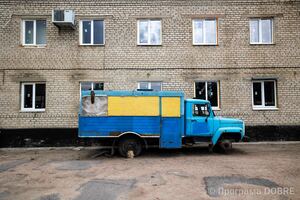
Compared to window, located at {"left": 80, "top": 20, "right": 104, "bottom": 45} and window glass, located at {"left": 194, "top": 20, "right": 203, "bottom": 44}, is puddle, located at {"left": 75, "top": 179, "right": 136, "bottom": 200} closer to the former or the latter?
window, located at {"left": 80, "top": 20, "right": 104, "bottom": 45}

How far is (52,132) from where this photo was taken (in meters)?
10.1

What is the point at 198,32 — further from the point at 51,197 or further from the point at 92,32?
the point at 51,197

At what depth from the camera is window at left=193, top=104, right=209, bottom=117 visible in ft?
25.9

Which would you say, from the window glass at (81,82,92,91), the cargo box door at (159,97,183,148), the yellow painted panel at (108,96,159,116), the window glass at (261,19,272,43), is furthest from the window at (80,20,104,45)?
the window glass at (261,19,272,43)

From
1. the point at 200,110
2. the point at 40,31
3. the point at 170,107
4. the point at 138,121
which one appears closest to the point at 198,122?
the point at 200,110

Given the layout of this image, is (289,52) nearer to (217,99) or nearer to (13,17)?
(217,99)

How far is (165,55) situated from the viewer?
10617 mm

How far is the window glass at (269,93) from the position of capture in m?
10.6

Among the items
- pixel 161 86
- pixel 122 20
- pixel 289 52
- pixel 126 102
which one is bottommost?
pixel 126 102

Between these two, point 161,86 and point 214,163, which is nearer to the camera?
point 214,163

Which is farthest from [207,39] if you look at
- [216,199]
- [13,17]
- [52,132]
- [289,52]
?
[13,17]

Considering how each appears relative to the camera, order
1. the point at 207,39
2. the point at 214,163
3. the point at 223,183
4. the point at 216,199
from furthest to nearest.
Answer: the point at 207,39 → the point at 214,163 → the point at 223,183 → the point at 216,199

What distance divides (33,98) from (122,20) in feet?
20.5

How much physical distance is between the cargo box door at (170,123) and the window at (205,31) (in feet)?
15.6
